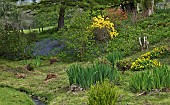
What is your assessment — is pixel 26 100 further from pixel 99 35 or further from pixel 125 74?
pixel 99 35

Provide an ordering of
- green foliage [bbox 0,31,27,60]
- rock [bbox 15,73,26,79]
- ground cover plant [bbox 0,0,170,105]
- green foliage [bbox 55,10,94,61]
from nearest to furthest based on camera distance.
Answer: ground cover plant [bbox 0,0,170,105]
rock [bbox 15,73,26,79]
green foliage [bbox 55,10,94,61]
green foliage [bbox 0,31,27,60]

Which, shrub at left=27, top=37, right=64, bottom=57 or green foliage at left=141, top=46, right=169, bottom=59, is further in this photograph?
shrub at left=27, top=37, right=64, bottom=57

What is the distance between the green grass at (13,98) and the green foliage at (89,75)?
2116 millimetres

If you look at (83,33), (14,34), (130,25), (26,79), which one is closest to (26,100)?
(26,79)

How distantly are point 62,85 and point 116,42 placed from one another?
41.3ft

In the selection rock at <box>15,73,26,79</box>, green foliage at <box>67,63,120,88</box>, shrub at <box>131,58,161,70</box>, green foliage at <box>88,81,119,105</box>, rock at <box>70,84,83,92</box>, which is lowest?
rock at <box>15,73,26,79</box>

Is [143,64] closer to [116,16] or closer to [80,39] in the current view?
[80,39]

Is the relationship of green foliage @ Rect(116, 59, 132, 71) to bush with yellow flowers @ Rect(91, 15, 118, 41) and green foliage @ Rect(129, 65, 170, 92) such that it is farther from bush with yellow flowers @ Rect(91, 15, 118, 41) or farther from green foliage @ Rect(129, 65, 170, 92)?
bush with yellow flowers @ Rect(91, 15, 118, 41)

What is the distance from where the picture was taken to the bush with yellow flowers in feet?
94.2

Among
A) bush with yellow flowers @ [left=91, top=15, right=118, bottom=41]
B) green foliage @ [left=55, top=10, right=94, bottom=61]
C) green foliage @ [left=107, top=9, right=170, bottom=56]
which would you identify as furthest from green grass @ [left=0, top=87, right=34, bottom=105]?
bush with yellow flowers @ [left=91, top=15, right=118, bottom=41]

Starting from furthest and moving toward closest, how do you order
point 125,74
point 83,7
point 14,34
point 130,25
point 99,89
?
point 83,7 → point 130,25 → point 14,34 → point 125,74 → point 99,89

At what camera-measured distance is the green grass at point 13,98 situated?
50.1ft

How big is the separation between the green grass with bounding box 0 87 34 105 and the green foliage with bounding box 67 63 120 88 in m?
2.12

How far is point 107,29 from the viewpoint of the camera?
97.1ft
